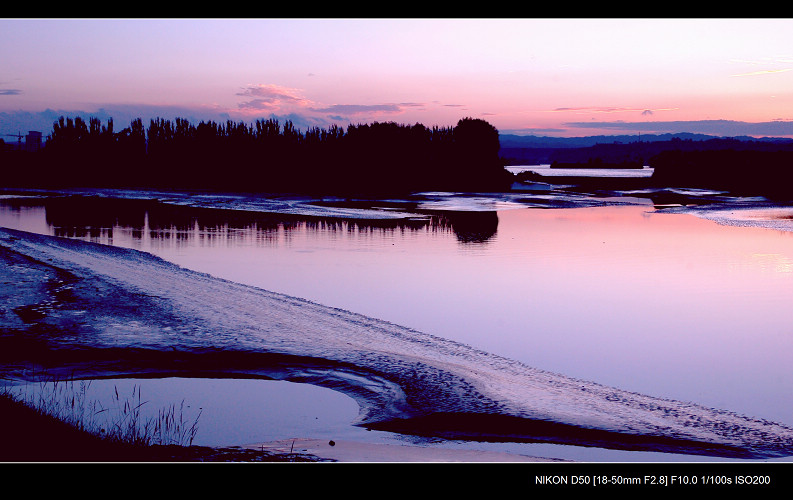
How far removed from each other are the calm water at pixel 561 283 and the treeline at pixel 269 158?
32098 millimetres

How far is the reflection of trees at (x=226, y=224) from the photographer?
24406mm

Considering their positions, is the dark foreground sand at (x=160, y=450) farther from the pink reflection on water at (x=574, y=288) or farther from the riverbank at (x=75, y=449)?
the pink reflection on water at (x=574, y=288)

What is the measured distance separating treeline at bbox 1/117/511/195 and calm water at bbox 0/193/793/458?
32098mm

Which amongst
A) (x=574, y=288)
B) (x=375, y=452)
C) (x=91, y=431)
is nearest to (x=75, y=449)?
(x=91, y=431)

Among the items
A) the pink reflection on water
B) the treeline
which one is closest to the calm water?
the pink reflection on water

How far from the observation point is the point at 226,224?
94.5 ft

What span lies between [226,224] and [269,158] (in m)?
42.1

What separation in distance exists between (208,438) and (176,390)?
1598 millimetres

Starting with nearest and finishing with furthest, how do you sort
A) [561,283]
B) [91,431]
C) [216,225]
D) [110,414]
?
1. [91,431]
2. [110,414]
3. [561,283]
4. [216,225]

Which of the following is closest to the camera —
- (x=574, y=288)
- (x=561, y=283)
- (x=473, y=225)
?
(x=574, y=288)

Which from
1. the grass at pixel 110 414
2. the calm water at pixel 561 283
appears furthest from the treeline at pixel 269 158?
the grass at pixel 110 414

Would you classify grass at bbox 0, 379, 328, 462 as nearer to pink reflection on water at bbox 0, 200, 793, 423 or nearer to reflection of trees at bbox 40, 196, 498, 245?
pink reflection on water at bbox 0, 200, 793, 423

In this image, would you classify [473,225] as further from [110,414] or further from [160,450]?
[160,450]
